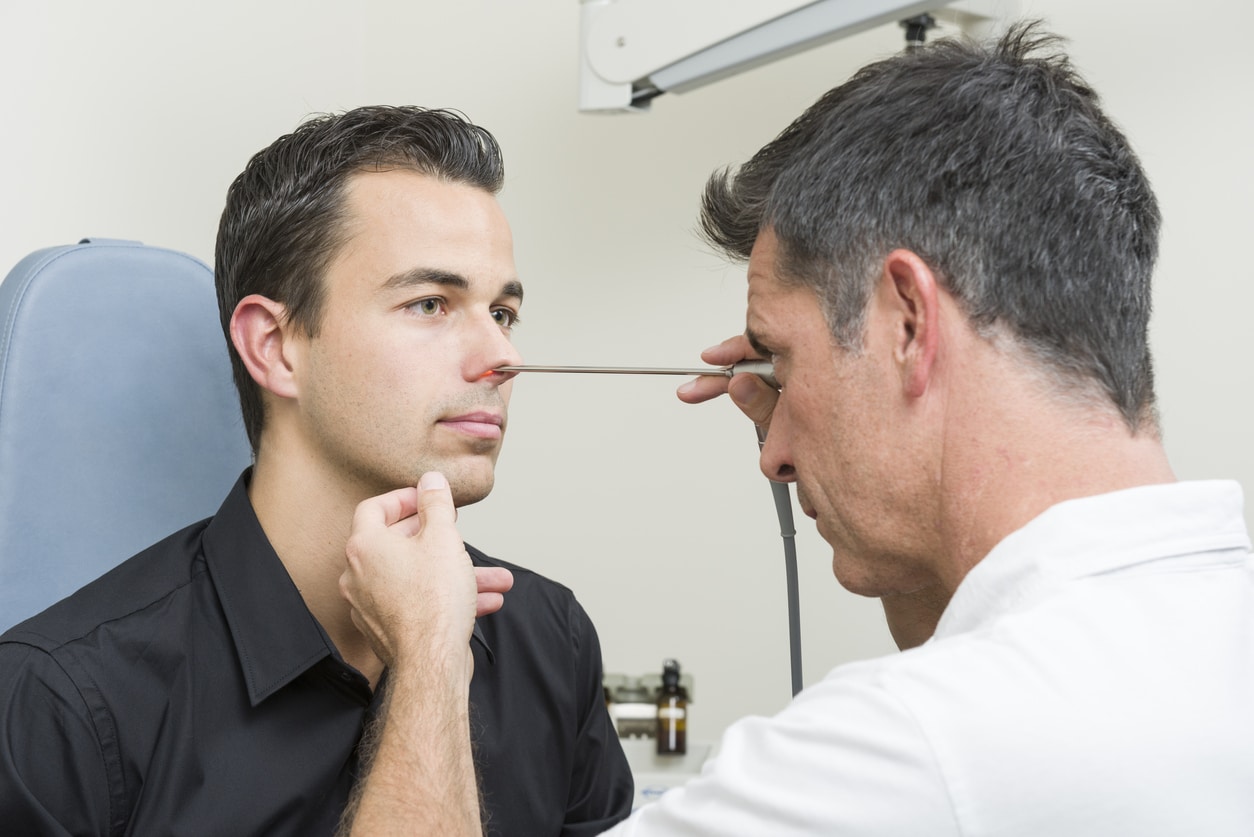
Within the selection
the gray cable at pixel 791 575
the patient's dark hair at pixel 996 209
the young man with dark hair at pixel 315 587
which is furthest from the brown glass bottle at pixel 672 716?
the patient's dark hair at pixel 996 209

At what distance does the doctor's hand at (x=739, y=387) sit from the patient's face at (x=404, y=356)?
9.0 inches

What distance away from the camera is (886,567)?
1056 mm

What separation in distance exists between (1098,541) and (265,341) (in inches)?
39.2

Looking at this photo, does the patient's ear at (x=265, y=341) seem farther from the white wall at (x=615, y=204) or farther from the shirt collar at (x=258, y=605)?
the white wall at (x=615, y=204)

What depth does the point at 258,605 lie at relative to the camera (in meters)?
1.30

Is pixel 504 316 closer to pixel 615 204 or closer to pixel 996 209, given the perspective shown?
pixel 996 209

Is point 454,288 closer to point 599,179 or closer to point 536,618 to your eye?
point 536,618

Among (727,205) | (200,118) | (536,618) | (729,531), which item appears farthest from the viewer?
(729,531)

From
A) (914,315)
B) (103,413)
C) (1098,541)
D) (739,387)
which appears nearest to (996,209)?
(914,315)

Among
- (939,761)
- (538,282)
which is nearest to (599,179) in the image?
(538,282)

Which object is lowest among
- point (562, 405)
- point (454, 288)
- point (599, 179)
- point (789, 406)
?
point (562, 405)

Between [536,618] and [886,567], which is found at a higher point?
[886,567]

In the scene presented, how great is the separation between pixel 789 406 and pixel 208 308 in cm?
87

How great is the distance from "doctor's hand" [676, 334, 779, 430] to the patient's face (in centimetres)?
23
